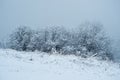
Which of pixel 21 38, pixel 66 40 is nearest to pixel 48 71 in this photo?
pixel 66 40

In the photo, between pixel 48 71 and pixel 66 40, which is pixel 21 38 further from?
pixel 48 71

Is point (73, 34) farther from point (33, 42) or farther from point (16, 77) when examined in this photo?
point (16, 77)

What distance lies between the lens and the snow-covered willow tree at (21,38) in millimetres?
35312

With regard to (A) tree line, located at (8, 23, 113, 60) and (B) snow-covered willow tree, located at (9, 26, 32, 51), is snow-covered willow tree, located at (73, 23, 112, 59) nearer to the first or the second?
(A) tree line, located at (8, 23, 113, 60)

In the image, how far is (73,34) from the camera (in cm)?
3416

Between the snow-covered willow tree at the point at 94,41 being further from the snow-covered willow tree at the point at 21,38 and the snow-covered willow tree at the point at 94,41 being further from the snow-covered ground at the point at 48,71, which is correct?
the snow-covered ground at the point at 48,71

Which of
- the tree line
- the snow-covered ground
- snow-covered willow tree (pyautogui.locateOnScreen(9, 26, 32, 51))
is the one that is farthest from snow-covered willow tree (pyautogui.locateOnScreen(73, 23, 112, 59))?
the snow-covered ground

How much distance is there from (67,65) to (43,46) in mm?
21185

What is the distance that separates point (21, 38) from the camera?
36750 mm

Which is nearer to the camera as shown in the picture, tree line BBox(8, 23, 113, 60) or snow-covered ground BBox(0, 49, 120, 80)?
snow-covered ground BBox(0, 49, 120, 80)

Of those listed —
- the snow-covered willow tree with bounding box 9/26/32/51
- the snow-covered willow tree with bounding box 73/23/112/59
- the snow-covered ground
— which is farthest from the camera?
the snow-covered willow tree with bounding box 9/26/32/51

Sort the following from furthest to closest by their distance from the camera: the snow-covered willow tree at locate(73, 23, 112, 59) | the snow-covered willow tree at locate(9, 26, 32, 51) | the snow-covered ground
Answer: the snow-covered willow tree at locate(9, 26, 32, 51), the snow-covered willow tree at locate(73, 23, 112, 59), the snow-covered ground

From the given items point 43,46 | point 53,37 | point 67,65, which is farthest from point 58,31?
point 67,65

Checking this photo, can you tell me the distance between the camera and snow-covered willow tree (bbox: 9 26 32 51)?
116ft
